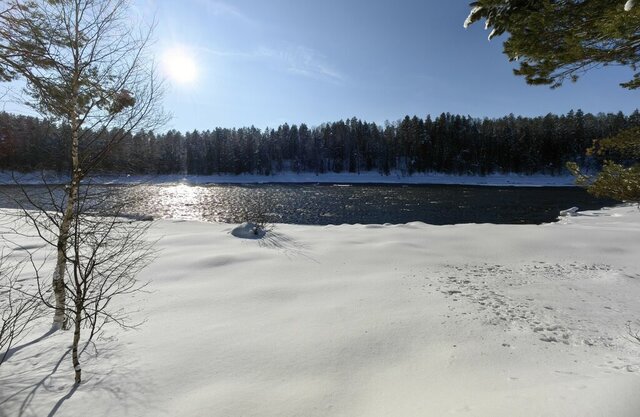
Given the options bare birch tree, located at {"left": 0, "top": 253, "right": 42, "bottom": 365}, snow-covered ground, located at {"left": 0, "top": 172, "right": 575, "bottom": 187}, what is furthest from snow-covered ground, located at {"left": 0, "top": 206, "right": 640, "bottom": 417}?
snow-covered ground, located at {"left": 0, "top": 172, "right": 575, "bottom": 187}

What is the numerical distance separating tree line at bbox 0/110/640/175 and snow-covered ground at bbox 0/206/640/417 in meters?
72.7

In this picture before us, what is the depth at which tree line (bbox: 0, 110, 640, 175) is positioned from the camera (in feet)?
263

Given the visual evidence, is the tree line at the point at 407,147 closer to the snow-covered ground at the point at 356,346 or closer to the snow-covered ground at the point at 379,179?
the snow-covered ground at the point at 379,179

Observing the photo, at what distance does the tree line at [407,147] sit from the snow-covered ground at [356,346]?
2863 inches

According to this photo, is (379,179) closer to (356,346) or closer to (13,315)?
(356,346)

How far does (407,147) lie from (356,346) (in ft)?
287

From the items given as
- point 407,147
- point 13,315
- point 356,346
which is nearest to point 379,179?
point 407,147

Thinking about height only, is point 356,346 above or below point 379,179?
below

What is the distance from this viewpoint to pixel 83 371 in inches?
174

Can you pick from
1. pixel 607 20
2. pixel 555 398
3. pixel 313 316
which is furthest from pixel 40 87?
pixel 555 398

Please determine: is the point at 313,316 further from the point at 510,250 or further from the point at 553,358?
the point at 510,250

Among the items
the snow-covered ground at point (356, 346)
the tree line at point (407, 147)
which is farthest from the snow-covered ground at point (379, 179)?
the snow-covered ground at point (356, 346)

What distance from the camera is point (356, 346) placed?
5.13m

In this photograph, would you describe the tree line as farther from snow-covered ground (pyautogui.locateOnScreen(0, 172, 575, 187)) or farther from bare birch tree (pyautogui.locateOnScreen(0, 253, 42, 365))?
bare birch tree (pyautogui.locateOnScreen(0, 253, 42, 365))
